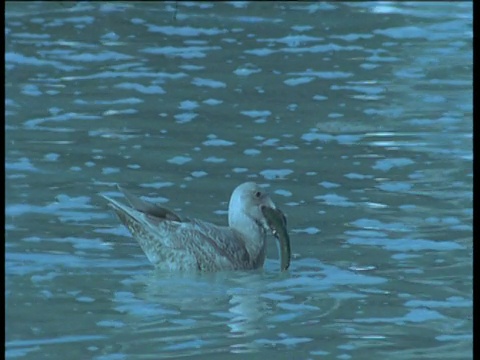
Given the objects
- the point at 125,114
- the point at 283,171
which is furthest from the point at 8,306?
the point at 125,114

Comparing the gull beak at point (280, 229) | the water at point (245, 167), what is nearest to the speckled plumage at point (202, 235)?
the gull beak at point (280, 229)

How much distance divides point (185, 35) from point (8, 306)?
34.3ft

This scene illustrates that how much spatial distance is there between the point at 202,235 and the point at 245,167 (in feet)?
8.90

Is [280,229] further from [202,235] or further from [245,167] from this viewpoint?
[245,167]

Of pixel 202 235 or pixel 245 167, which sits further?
pixel 245 167

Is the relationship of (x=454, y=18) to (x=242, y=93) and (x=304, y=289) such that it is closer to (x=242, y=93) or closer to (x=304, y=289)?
(x=242, y=93)

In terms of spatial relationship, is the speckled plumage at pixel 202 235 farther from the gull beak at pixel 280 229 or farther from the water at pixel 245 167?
the water at pixel 245 167

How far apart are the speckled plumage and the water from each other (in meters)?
0.13

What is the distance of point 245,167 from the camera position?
14.9 m

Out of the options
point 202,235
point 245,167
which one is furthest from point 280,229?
point 245,167

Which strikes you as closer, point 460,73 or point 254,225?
point 254,225

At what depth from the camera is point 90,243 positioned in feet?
41.2

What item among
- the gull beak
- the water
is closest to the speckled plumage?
the gull beak

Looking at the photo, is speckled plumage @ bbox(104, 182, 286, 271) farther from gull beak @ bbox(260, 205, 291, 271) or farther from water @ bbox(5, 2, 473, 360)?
water @ bbox(5, 2, 473, 360)
